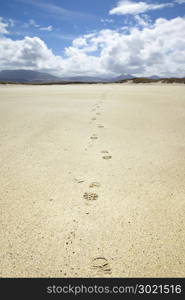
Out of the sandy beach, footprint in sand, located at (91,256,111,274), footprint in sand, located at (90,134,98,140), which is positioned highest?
footprint in sand, located at (90,134,98,140)

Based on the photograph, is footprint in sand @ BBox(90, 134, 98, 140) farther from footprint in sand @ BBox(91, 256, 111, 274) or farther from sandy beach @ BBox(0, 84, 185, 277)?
footprint in sand @ BBox(91, 256, 111, 274)

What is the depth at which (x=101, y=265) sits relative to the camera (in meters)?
1.67

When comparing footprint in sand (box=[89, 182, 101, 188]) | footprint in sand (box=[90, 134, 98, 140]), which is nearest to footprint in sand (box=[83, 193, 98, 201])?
footprint in sand (box=[89, 182, 101, 188])

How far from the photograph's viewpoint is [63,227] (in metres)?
2.05

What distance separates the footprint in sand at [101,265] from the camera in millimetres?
1618

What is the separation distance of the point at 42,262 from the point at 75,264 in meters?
0.26

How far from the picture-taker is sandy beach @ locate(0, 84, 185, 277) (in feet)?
5.57

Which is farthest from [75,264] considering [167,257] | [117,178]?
[117,178]

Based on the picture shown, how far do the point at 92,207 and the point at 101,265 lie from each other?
2.40 feet

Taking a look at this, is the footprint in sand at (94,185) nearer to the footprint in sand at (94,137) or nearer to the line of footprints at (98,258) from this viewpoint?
the line of footprints at (98,258)

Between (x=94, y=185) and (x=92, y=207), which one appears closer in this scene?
(x=92, y=207)

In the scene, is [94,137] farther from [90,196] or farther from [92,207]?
[92,207]

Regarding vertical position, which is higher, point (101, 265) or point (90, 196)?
point (90, 196)

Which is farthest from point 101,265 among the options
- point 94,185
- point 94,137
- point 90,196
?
point 94,137
